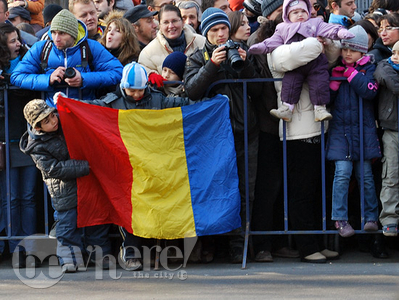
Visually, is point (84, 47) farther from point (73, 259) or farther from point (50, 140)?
point (73, 259)

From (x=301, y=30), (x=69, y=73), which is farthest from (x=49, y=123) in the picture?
(x=301, y=30)

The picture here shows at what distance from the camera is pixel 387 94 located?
260 inches

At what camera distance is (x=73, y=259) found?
6.55 metres

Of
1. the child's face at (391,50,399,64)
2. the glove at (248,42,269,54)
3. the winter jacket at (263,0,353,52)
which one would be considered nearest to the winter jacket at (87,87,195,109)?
the glove at (248,42,269,54)

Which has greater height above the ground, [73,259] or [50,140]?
[50,140]

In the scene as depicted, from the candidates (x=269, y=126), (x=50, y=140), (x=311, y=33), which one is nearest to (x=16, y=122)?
(x=50, y=140)

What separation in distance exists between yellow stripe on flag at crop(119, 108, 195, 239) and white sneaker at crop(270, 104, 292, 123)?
854mm

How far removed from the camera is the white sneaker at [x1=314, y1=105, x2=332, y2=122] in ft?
20.9

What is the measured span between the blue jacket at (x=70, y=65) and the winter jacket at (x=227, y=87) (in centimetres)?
75

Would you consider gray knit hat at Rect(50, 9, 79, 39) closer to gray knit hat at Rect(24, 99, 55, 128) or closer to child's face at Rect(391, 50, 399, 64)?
gray knit hat at Rect(24, 99, 55, 128)

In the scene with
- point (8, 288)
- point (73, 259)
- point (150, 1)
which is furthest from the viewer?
point (150, 1)

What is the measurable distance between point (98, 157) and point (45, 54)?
1133mm

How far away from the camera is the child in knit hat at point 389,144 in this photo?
21.4ft

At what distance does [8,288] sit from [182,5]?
4.12 metres
